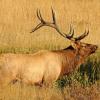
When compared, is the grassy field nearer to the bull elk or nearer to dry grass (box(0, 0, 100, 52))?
dry grass (box(0, 0, 100, 52))

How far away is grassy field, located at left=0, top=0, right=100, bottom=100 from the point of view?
8008 mm

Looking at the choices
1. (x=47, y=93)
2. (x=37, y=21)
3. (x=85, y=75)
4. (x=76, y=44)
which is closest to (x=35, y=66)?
(x=47, y=93)

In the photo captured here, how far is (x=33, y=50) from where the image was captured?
1138 cm

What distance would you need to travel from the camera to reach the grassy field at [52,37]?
801 centimetres

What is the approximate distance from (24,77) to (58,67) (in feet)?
2.47

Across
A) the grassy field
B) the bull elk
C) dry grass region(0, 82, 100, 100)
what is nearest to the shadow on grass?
the grassy field

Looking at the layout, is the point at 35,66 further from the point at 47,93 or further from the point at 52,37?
the point at 52,37

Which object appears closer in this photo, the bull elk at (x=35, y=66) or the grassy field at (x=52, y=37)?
the grassy field at (x=52, y=37)

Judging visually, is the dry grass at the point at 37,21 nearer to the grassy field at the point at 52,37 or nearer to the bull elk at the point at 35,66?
the grassy field at the point at 52,37

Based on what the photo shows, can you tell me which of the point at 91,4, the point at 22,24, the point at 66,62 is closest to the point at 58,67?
the point at 66,62

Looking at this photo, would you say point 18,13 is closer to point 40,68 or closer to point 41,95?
point 40,68

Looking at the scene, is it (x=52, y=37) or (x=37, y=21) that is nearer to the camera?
Result: (x=52, y=37)

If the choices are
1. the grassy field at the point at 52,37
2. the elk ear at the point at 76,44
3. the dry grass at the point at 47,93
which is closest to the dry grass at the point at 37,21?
the grassy field at the point at 52,37

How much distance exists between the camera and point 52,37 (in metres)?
12.7
